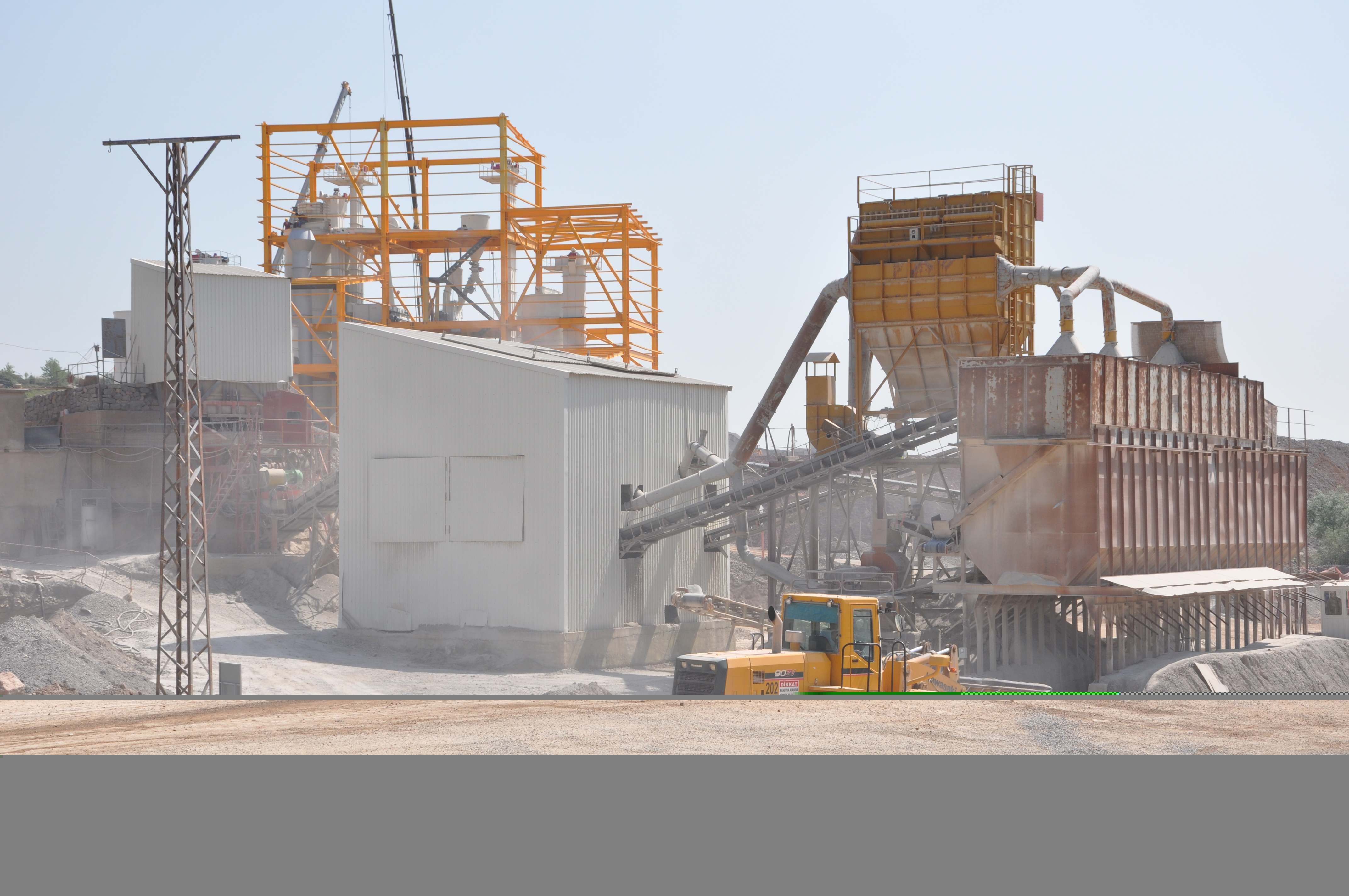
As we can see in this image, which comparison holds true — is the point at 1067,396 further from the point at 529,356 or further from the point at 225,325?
the point at 225,325

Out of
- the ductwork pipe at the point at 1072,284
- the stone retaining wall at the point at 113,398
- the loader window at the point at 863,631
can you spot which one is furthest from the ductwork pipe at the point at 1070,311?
the stone retaining wall at the point at 113,398

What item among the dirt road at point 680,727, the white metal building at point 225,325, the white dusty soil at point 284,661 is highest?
the white metal building at point 225,325

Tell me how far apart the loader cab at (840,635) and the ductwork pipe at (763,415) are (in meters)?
15.1

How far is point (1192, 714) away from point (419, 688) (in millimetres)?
16832

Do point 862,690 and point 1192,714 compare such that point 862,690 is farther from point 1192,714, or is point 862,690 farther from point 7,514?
point 7,514

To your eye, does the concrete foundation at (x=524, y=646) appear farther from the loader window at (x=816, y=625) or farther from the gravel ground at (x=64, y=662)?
the loader window at (x=816, y=625)

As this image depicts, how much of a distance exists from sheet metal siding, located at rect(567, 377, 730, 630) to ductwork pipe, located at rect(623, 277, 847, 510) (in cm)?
72

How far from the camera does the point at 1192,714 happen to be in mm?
18078

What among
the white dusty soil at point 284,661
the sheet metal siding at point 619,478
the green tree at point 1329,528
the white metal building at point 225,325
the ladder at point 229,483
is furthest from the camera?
the green tree at point 1329,528

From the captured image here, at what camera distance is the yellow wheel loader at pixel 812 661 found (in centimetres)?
1848

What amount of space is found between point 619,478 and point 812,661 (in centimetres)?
1562

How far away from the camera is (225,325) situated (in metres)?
43.8

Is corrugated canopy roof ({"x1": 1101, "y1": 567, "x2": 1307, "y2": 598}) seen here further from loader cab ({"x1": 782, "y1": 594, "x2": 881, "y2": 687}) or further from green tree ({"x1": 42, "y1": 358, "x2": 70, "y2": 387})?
green tree ({"x1": 42, "y1": 358, "x2": 70, "y2": 387})

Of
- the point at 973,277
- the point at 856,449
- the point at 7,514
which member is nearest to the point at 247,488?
Result: the point at 7,514
